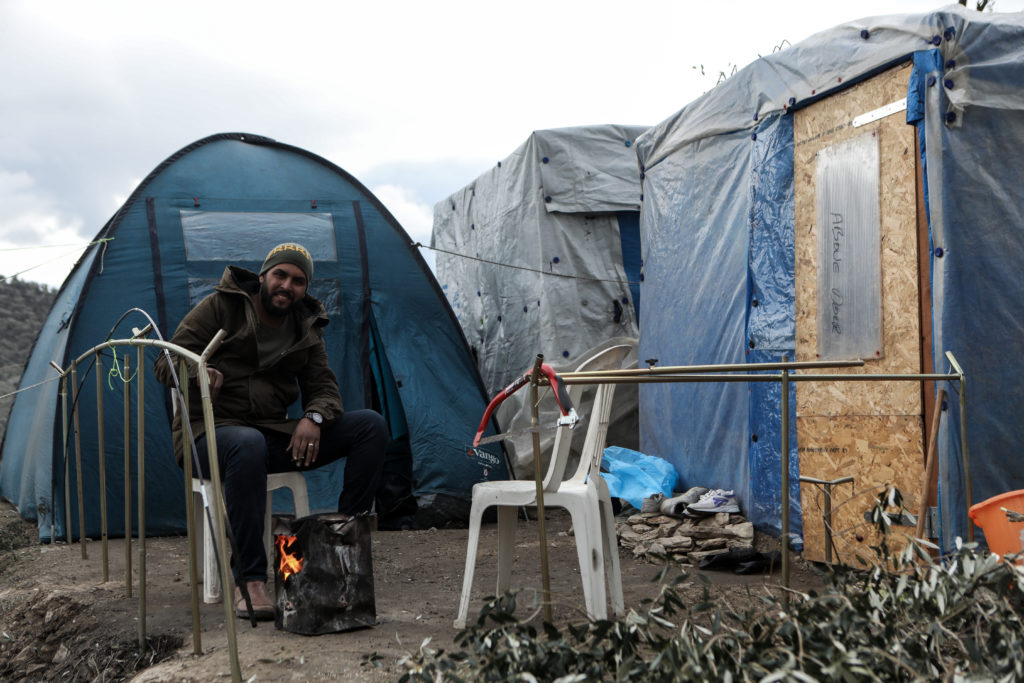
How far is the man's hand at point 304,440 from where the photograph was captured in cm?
360

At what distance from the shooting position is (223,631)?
3055 mm

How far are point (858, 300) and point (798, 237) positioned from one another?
1.72ft

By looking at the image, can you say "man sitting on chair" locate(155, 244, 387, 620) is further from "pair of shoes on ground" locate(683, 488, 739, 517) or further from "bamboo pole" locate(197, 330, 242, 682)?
"pair of shoes on ground" locate(683, 488, 739, 517)

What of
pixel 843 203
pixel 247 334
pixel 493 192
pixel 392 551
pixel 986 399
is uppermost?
pixel 493 192

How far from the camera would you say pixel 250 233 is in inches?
233

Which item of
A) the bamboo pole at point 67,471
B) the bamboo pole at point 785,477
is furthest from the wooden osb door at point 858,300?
the bamboo pole at point 67,471

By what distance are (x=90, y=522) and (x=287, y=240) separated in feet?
6.83

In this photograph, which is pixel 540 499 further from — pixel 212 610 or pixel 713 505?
pixel 713 505

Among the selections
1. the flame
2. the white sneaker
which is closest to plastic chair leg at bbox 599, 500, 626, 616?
the flame

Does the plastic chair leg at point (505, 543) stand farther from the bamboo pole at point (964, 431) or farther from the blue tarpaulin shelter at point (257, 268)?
the blue tarpaulin shelter at point (257, 268)

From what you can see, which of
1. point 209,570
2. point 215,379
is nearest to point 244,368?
point 215,379

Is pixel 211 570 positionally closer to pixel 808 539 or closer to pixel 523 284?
pixel 808 539

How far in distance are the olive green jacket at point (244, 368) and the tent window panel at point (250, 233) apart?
2.00 m

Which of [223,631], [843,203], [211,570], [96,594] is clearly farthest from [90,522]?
[843,203]
